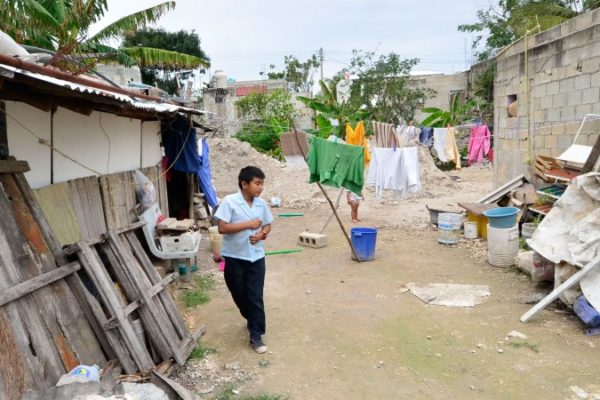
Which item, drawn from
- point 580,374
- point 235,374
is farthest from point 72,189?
point 580,374

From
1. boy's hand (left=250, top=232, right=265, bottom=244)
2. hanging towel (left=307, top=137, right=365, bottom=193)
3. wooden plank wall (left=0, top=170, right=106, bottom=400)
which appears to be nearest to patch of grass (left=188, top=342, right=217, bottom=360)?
wooden plank wall (left=0, top=170, right=106, bottom=400)

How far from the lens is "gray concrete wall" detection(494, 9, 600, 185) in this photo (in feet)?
24.1

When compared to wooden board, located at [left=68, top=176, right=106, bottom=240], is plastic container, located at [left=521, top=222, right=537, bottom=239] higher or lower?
lower

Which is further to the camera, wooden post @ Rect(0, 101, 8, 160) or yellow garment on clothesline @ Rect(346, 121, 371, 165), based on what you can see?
yellow garment on clothesline @ Rect(346, 121, 371, 165)

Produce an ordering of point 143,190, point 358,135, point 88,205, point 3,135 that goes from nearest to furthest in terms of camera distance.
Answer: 1. point 3,135
2. point 88,205
3. point 143,190
4. point 358,135

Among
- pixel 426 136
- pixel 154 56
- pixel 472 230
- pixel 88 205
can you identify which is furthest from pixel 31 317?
pixel 426 136

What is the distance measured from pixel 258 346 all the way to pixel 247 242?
1027 millimetres

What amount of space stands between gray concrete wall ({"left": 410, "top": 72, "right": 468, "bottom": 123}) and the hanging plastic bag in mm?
20645

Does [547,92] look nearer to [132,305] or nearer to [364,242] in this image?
[364,242]

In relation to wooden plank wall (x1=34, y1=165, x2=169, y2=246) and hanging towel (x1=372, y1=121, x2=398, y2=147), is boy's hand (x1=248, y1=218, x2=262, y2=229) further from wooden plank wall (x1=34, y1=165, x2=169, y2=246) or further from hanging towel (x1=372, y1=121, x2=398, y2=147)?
hanging towel (x1=372, y1=121, x2=398, y2=147)

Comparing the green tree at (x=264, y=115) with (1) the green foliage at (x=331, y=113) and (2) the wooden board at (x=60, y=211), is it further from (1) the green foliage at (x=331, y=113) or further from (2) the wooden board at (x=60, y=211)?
(2) the wooden board at (x=60, y=211)

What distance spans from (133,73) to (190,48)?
1837 centimetres

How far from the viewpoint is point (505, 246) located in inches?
268

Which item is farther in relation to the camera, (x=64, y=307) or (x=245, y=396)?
(x=245, y=396)
